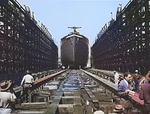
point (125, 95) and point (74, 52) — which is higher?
point (74, 52)

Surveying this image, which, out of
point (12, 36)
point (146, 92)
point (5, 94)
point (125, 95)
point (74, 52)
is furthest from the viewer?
point (74, 52)

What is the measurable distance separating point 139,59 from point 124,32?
5210 millimetres

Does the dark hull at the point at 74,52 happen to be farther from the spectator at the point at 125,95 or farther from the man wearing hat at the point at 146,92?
the man wearing hat at the point at 146,92

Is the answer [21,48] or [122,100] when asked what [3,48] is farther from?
[122,100]

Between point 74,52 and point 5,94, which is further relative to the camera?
point 74,52

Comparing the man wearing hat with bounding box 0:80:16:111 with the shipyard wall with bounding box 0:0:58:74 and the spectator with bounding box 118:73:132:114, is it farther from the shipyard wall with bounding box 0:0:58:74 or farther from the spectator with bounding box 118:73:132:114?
the shipyard wall with bounding box 0:0:58:74

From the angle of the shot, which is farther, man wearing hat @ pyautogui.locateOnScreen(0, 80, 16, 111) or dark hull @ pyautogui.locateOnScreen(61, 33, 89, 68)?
dark hull @ pyautogui.locateOnScreen(61, 33, 89, 68)

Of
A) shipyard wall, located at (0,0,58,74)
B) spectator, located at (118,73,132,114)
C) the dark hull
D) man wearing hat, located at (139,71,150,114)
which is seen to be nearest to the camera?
man wearing hat, located at (139,71,150,114)

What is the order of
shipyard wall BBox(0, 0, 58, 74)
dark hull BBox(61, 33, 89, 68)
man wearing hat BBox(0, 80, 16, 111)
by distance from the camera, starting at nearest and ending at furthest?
man wearing hat BBox(0, 80, 16, 111), shipyard wall BBox(0, 0, 58, 74), dark hull BBox(61, 33, 89, 68)

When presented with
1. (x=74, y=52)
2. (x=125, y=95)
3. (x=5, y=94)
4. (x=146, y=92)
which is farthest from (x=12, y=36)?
(x=146, y=92)

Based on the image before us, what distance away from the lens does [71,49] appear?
2969 centimetres

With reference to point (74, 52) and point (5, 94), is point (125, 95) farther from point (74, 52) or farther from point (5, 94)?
point (74, 52)

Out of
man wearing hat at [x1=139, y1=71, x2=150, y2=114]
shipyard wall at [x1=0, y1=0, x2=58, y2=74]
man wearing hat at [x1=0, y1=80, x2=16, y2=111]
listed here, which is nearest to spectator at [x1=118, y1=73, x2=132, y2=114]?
man wearing hat at [x1=139, y1=71, x2=150, y2=114]

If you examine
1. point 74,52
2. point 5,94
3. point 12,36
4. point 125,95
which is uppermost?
point 12,36
